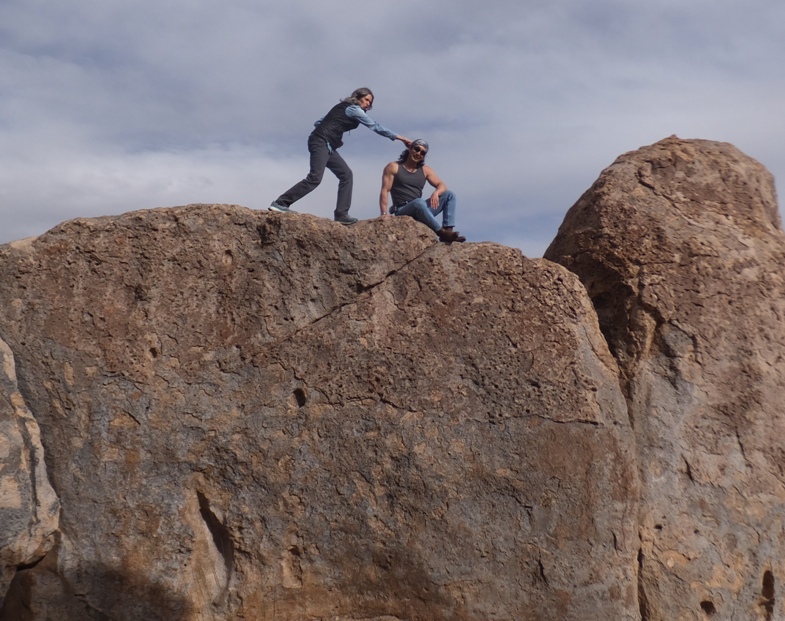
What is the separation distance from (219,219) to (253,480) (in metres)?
1.46

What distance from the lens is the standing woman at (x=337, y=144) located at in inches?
255

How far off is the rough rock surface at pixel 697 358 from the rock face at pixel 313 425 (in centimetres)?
21

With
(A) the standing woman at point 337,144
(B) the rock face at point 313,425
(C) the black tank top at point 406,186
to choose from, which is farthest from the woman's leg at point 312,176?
(B) the rock face at point 313,425

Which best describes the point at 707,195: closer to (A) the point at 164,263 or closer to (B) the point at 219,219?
(B) the point at 219,219

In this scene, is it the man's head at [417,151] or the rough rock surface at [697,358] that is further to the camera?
the man's head at [417,151]

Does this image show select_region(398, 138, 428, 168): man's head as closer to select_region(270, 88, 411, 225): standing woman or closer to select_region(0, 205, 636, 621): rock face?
select_region(270, 88, 411, 225): standing woman

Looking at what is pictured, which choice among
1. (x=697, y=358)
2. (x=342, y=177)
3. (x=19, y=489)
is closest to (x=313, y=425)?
(x=19, y=489)

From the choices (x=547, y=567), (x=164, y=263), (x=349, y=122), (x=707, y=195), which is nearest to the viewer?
(x=547, y=567)

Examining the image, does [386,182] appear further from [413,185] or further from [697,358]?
[697,358]

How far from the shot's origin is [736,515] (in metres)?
4.75

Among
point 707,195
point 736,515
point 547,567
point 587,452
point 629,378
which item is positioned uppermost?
point 707,195

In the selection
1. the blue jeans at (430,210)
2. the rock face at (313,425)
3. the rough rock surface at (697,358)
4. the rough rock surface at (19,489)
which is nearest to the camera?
the rough rock surface at (19,489)

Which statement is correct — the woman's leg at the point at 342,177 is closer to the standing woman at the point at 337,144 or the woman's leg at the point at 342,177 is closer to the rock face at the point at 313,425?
the standing woman at the point at 337,144

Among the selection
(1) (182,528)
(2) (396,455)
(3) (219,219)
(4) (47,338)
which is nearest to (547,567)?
(2) (396,455)
